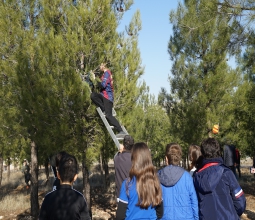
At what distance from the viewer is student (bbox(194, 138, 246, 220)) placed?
11.3 ft

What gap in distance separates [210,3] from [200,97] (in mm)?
5730

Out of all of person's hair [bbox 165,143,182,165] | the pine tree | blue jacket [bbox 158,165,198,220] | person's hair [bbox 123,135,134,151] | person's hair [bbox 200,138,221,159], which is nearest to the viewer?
blue jacket [bbox 158,165,198,220]

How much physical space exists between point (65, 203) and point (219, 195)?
5.31 feet

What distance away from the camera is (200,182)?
11.7 feet

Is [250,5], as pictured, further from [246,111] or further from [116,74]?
[246,111]

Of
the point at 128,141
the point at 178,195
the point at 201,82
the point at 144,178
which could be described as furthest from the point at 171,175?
the point at 201,82

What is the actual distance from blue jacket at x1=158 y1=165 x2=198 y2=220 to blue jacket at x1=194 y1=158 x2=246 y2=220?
0.51 feet

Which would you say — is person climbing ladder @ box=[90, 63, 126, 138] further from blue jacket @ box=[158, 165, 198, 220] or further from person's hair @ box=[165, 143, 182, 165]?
blue jacket @ box=[158, 165, 198, 220]

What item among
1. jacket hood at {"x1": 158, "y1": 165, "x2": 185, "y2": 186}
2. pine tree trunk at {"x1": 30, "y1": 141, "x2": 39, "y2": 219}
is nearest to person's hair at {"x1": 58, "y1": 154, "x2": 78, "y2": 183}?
jacket hood at {"x1": 158, "y1": 165, "x2": 185, "y2": 186}

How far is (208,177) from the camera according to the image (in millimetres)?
3504

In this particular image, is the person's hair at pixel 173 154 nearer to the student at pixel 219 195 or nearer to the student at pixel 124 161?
the student at pixel 219 195

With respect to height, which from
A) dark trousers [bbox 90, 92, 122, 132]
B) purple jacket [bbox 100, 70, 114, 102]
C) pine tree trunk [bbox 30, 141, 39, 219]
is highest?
purple jacket [bbox 100, 70, 114, 102]

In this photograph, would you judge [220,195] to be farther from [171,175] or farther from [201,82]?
[201,82]

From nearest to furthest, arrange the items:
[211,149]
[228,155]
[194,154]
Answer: [211,149] < [194,154] < [228,155]
